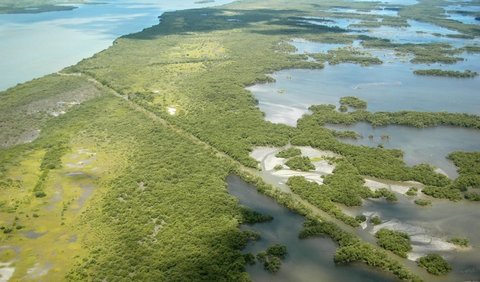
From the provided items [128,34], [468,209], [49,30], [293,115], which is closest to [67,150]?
[293,115]

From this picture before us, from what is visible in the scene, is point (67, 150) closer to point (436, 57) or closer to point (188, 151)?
point (188, 151)

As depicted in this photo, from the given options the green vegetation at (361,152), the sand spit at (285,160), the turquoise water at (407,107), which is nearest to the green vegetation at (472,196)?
the turquoise water at (407,107)

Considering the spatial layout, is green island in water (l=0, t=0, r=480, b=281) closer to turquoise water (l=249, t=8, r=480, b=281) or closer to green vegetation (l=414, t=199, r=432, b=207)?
green vegetation (l=414, t=199, r=432, b=207)

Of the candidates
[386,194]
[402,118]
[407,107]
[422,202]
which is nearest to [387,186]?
[386,194]

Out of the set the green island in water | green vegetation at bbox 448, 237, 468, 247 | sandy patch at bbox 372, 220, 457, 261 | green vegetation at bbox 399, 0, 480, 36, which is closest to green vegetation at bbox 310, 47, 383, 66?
the green island in water

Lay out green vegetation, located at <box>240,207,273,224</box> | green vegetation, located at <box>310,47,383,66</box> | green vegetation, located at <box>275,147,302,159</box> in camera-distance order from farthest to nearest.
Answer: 1. green vegetation, located at <box>310,47,383,66</box>
2. green vegetation, located at <box>275,147,302,159</box>
3. green vegetation, located at <box>240,207,273,224</box>

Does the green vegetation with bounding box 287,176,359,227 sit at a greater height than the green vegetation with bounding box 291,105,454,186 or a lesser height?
lesser
